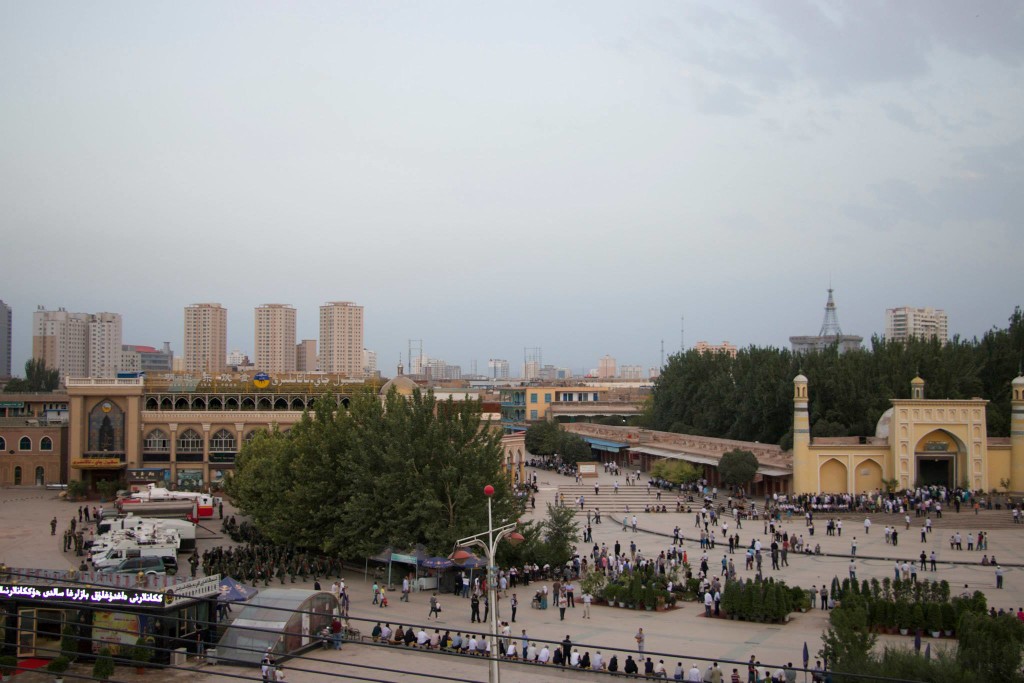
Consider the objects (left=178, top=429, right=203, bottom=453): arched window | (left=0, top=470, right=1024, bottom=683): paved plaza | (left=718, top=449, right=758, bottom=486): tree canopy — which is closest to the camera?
(left=0, top=470, right=1024, bottom=683): paved plaza

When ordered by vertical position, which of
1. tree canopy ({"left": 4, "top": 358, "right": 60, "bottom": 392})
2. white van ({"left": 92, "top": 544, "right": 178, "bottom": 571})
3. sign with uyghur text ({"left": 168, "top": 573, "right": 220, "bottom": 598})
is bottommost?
white van ({"left": 92, "top": 544, "right": 178, "bottom": 571})

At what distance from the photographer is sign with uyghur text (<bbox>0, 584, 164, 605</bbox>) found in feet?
62.1

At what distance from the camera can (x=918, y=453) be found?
4309 cm

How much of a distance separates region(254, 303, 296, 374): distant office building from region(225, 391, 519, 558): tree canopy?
5168 inches

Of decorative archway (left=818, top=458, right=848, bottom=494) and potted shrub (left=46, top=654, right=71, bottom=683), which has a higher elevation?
decorative archway (left=818, top=458, right=848, bottom=494)

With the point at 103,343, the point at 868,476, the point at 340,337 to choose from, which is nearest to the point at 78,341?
the point at 103,343

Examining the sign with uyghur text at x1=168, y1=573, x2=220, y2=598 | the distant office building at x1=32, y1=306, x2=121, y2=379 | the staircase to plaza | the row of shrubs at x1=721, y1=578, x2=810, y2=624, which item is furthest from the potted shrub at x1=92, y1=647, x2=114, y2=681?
the distant office building at x1=32, y1=306, x2=121, y2=379

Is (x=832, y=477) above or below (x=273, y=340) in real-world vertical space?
below

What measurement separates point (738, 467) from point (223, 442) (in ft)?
101

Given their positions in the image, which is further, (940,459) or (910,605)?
(940,459)

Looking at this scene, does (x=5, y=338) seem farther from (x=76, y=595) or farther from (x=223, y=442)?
(x=76, y=595)

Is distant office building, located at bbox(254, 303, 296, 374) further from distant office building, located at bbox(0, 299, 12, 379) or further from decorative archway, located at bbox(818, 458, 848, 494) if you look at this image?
decorative archway, located at bbox(818, 458, 848, 494)

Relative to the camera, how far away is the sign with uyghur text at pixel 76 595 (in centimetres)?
1894

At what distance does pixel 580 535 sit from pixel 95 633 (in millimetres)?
21648
